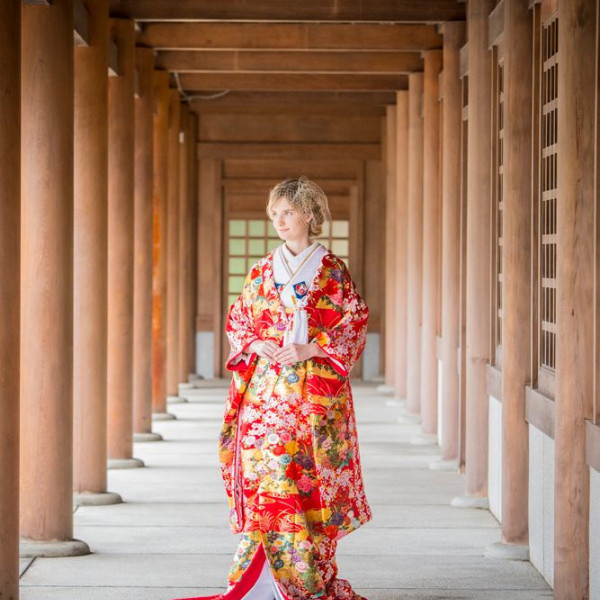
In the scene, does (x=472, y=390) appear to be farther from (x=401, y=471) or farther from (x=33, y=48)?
(x=33, y=48)

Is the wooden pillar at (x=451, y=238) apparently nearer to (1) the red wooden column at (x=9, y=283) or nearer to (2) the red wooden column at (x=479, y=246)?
(2) the red wooden column at (x=479, y=246)

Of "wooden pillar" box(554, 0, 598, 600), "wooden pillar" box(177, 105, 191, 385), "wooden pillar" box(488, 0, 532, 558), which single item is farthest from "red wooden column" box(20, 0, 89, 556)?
"wooden pillar" box(177, 105, 191, 385)

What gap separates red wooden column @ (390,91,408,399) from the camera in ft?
43.0

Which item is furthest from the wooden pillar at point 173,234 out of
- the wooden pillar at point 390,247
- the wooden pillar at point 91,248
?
the wooden pillar at point 91,248

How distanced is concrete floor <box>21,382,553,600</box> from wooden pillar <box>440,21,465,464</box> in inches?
14.3

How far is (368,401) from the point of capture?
13594 mm

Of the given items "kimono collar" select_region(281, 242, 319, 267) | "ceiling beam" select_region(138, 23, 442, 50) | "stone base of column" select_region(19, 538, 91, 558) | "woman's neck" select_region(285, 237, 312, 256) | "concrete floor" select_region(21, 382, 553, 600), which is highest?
"ceiling beam" select_region(138, 23, 442, 50)

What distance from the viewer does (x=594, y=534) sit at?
452 cm

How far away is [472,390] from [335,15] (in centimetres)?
290

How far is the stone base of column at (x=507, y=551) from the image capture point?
5879mm

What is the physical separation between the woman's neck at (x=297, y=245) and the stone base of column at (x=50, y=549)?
1.88 m

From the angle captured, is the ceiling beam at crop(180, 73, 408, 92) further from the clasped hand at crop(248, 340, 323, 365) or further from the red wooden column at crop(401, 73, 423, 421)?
the clasped hand at crop(248, 340, 323, 365)

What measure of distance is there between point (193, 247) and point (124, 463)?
25.8ft

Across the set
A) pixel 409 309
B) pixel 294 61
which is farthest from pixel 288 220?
pixel 409 309
